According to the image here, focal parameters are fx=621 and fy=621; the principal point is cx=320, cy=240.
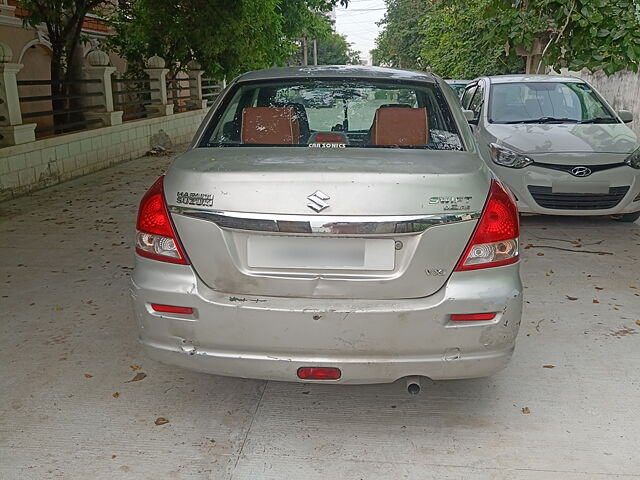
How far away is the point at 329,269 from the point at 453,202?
573 mm

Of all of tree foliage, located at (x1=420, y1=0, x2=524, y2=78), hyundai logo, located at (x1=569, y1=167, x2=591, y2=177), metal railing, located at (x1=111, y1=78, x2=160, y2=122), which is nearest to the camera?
hyundai logo, located at (x1=569, y1=167, x2=591, y2=177)

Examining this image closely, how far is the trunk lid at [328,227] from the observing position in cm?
246

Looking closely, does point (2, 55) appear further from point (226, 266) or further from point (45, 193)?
point (226, 266)

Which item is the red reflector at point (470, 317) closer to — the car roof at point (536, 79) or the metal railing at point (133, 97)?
the car roof at point (536, 79)

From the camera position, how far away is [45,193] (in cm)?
871

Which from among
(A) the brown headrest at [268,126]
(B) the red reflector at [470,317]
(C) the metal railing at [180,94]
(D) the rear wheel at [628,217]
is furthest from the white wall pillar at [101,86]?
(B) the red reflector at [470,317]

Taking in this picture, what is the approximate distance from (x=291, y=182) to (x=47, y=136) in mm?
8673

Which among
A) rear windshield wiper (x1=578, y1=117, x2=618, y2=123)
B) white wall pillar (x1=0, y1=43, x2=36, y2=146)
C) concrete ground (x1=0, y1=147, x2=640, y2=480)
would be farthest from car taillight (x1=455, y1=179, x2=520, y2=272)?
white wall pillar (x1=0, y1=43, x2=36, y2=146)

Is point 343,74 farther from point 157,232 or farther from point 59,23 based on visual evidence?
point 59,23

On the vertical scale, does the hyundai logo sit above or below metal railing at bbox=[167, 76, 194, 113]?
below

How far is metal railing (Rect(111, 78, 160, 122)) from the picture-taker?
12848mm

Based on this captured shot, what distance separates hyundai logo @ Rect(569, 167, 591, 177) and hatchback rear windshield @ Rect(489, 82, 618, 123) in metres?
1.02

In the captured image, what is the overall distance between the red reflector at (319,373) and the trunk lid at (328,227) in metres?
0.32

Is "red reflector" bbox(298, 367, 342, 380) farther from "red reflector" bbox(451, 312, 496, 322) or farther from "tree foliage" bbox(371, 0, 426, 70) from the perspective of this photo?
"tree foliage" bbox(371, 0, 426, 70)
